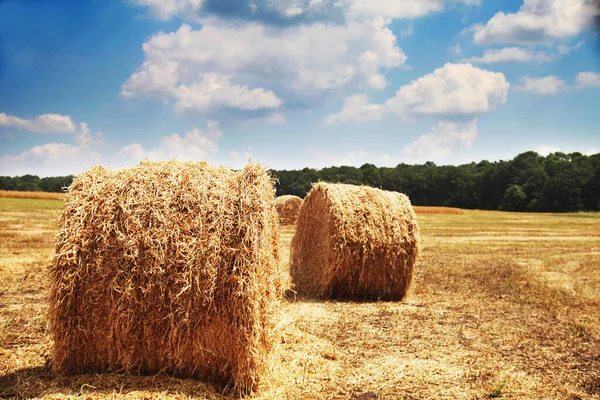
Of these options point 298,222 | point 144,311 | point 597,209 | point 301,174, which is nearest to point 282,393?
point 144,311

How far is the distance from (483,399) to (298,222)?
22.8ft

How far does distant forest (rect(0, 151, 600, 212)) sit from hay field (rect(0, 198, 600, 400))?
48.6 meters

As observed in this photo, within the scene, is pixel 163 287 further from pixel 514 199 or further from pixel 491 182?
pixel 491 182

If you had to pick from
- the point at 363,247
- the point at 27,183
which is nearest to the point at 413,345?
the point at 363,247

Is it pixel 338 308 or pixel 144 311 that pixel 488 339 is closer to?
pixel 338 308

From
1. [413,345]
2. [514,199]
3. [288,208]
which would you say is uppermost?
[288,208]

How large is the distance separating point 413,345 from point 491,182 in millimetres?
79324

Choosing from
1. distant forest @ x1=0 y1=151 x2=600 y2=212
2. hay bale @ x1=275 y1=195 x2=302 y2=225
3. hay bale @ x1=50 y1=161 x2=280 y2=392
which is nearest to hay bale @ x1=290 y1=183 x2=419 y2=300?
hay bale @ x1=50 y1=161 x2=280 y2=392

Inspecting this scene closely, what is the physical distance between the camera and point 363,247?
10164mm

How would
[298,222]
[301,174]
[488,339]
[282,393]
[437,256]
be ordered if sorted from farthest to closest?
[301,174] < [437,256] < [298,222] < [488,339] < [282,393]

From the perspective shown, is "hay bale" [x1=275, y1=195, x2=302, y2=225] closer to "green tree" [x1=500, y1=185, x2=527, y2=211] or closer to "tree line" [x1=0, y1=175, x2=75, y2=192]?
"tree line" [x1=0, y1=175, x2=75, y2=192]

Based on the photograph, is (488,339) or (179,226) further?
(488,339)

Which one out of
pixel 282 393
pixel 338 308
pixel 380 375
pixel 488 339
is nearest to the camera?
pixel 282 393

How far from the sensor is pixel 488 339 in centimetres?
769
